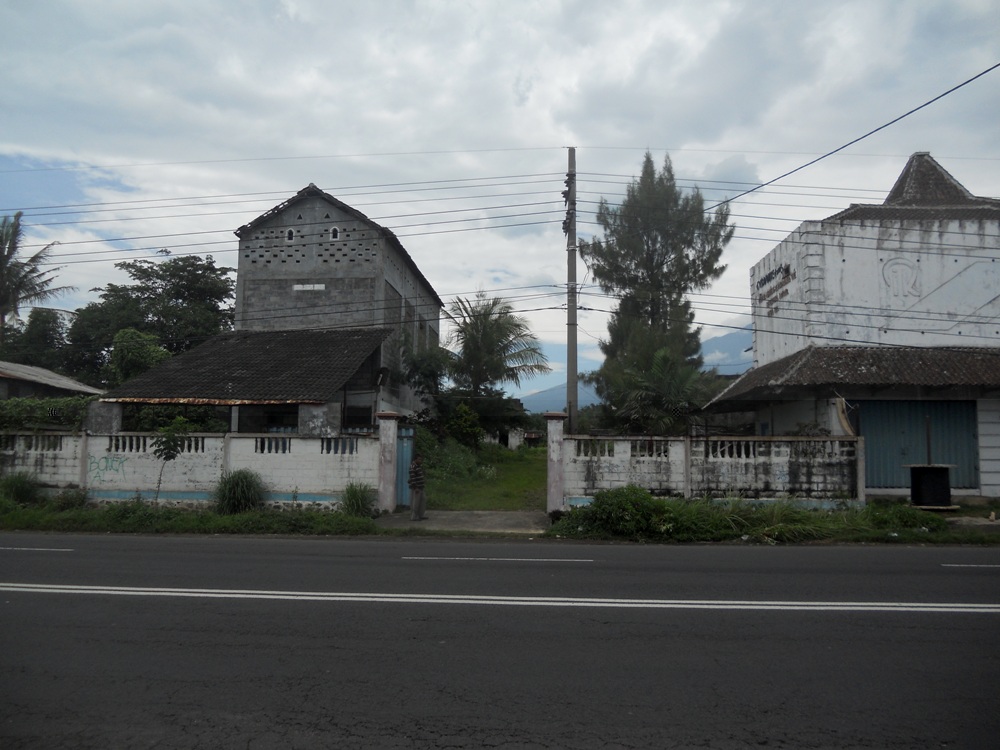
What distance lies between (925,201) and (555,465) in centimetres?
1524

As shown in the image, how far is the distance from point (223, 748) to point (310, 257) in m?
23.0

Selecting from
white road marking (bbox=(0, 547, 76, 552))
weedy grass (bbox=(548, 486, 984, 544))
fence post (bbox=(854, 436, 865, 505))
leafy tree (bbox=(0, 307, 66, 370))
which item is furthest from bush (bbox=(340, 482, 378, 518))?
leafy tree (bbox=(0, 307, 66, 370))

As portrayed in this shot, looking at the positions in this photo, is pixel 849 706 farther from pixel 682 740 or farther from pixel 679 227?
pixel 679 227

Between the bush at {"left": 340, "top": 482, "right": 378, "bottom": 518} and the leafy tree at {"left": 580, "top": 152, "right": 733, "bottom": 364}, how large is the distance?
20.4 metres

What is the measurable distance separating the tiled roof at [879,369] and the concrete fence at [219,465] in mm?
9838

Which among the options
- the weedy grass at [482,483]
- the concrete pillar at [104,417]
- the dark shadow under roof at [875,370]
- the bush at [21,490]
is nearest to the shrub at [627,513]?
the weedy grass at [482,483]

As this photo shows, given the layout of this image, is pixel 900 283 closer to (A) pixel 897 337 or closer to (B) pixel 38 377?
(A) pixel 897 337

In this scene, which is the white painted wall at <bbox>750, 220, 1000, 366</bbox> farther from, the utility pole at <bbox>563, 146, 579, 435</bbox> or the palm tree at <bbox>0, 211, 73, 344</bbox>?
the palm tree at <bbox>0, 211, 73, 344</bbox>

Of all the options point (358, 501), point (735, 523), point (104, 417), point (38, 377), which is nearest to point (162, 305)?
point (38, 377)

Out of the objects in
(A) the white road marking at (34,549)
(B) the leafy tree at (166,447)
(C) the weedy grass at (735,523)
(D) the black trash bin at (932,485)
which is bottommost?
(A) the white road marking at (34,549)

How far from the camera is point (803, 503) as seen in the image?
15812mm

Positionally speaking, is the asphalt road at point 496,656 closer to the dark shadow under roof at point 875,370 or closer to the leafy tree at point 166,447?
the leafy tree at point 166,447

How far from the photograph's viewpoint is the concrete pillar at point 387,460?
1652cm

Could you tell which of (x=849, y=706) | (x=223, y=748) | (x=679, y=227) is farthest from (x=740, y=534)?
(x=679, y=227)
